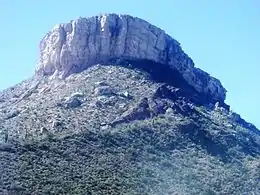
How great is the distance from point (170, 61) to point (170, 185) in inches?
1628

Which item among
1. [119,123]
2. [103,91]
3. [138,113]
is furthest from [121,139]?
[103,91]

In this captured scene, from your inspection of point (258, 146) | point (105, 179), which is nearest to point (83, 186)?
point (105, 179)

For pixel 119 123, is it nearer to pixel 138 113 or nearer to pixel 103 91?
pixel 138 113

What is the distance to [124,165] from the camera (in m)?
78.8

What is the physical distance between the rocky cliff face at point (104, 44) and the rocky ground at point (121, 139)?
2404 mm

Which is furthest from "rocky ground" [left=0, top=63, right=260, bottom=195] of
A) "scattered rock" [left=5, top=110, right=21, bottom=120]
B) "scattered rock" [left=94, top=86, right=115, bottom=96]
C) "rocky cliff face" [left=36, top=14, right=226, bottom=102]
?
"rocky cliff face" [left=36, top=14, right=226, bottom=102]

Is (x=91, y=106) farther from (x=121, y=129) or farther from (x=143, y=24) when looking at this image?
(x=143, y=24)

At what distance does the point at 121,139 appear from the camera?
282ft

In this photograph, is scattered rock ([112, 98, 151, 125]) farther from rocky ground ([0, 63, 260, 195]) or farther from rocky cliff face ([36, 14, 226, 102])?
rocky cliff face ([36, 14, 226, 102])

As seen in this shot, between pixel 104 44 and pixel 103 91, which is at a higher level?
pixel 104 44

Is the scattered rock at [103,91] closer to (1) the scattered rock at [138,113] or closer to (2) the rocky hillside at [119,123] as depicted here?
(2) the rocky hillside at [119,123]

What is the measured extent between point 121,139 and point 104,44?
89.1ft

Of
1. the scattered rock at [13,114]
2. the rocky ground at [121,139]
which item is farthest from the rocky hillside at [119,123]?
the scattered rock at [13,114]

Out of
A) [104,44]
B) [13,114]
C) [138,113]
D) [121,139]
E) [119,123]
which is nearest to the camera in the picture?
[121,139]
